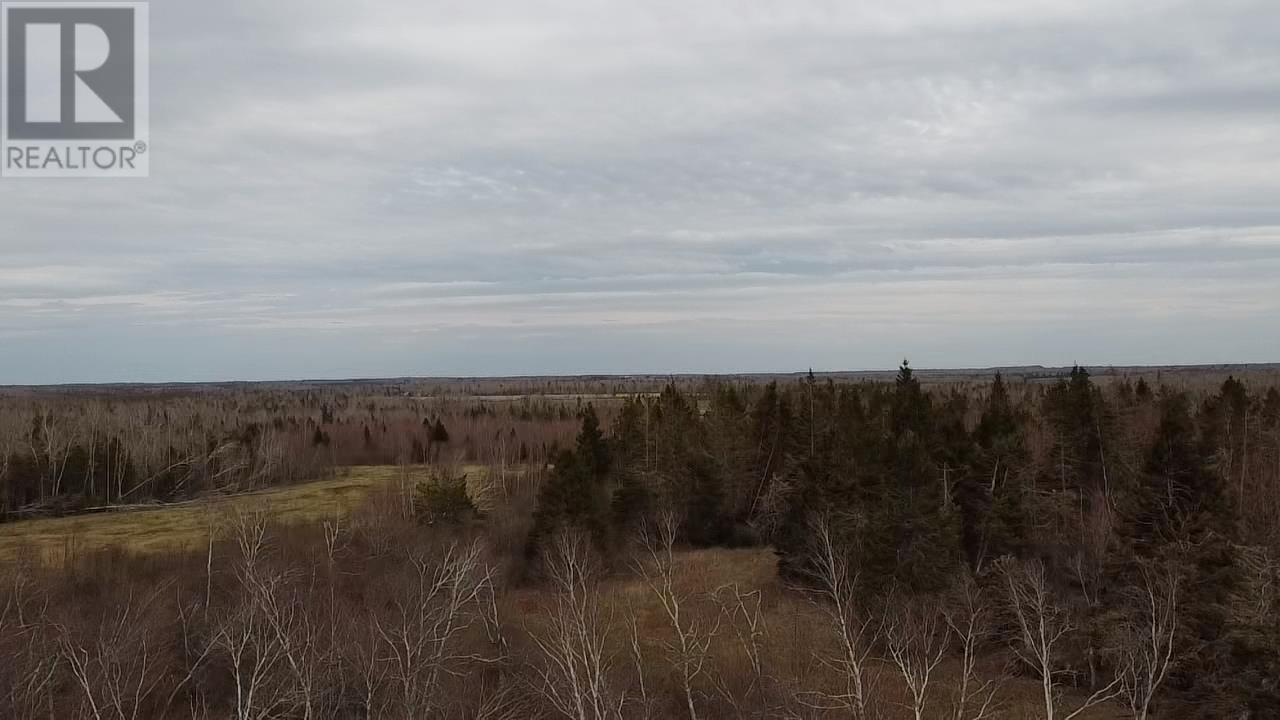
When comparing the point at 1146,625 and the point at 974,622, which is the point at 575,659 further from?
the point at 1146,625

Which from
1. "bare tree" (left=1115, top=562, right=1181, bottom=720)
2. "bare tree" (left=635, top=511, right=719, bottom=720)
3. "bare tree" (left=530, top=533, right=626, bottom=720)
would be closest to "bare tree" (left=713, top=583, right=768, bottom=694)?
"bare tree" (left=635, top=511, right=719, bottom=720)

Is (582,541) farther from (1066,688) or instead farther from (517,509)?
(1066,688)

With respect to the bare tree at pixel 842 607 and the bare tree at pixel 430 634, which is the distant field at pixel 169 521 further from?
the bare tree at pixel 842 607

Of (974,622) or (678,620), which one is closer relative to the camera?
(974,622)

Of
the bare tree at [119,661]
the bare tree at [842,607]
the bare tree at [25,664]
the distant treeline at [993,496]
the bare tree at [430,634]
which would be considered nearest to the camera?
the bare tree at [430,634]

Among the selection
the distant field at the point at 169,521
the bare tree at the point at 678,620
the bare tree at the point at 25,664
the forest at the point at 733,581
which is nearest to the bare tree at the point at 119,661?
the forest at the point at 733,581

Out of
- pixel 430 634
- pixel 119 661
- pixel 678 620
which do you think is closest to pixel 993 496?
Result: pixel 678 620
